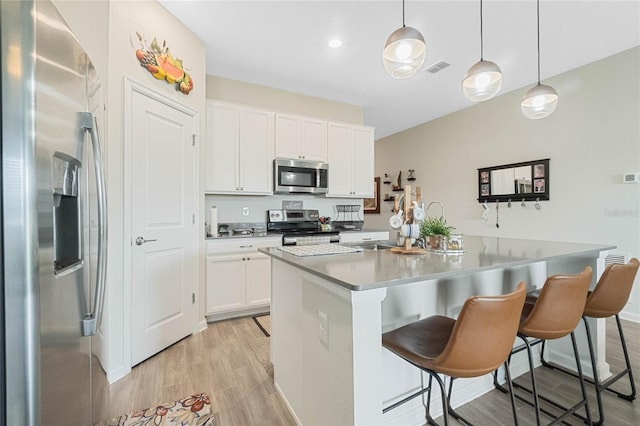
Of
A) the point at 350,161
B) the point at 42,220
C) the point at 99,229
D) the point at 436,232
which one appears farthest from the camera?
the point at 350,161

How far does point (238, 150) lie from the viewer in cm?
347

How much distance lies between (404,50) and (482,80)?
0.64 m

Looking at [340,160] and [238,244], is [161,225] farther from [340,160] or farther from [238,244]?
[340,160]

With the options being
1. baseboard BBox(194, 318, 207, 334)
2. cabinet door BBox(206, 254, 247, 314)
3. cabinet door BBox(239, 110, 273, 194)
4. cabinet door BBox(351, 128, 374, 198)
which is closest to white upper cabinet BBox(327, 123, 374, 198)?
cabinet door BBox(351, 128, 374, 198)

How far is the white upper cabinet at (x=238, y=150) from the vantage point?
332cm

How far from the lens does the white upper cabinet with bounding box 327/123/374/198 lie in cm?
419

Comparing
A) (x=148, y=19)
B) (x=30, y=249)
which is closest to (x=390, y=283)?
(x=30, y=249)

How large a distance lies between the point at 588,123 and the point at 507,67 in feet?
3.72

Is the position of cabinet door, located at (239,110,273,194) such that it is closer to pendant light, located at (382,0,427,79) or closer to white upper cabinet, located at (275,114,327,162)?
white upper cabinet, located at (275,114,327,162)

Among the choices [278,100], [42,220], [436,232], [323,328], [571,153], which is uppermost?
[278,100]

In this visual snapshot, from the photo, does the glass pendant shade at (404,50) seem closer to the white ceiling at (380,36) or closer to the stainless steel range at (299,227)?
the white ceiling at (380,36)

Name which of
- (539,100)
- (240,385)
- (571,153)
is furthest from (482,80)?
(240,385)

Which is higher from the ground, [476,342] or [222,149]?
[222,149]

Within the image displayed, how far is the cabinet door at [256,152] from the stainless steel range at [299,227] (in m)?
0.48
